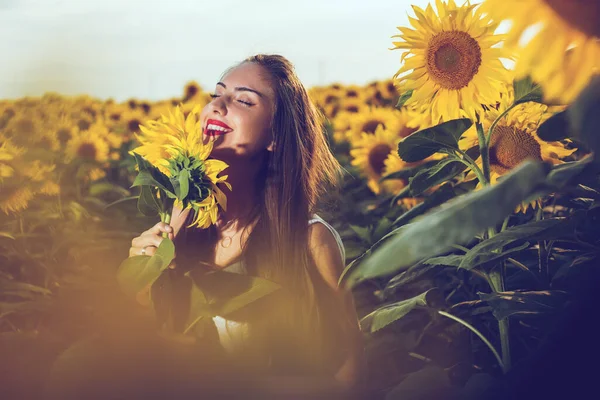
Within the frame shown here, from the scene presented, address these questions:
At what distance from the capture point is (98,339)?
1.69 metres

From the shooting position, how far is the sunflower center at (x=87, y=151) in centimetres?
443

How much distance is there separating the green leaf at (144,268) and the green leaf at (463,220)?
32.0 inches

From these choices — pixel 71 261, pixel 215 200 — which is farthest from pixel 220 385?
pixel 71 261

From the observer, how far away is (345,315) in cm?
177

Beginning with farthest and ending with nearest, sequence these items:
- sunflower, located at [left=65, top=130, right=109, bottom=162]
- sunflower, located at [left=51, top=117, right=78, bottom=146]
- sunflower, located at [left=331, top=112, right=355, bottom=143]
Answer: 1. sunflower, located at [left=331, top=112, right=355, bottom=143]
2. sunflower, located at [left=65, top=130, right=109, bottom=162]
3. sunflower, located at [left=51, top=117, right=78, bottom=146]

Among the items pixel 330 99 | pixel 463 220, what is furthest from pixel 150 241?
pixel 330 99

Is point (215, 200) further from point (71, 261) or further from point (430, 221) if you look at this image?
point (71, 261)

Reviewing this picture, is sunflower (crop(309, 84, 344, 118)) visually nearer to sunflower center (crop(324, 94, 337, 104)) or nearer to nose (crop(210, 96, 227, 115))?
sunflower center (crop(324, 94, 337, 104))

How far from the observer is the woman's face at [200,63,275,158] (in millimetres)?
1718

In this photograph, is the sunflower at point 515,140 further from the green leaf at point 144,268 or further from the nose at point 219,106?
the green leaf at point 144,268

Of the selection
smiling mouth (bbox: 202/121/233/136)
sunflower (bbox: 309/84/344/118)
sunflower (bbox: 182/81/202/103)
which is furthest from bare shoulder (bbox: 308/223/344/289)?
sunflower (bbox: 182/81/202/103)

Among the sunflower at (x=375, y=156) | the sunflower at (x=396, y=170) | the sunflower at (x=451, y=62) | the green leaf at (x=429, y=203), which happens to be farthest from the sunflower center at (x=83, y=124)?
the sunflower at (x=451, y=62)

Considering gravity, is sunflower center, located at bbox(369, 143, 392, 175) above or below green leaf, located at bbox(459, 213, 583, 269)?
below

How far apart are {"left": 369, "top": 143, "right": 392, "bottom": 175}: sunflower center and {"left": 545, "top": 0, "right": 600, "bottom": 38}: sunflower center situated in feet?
8.38
